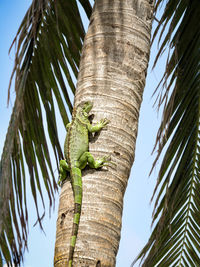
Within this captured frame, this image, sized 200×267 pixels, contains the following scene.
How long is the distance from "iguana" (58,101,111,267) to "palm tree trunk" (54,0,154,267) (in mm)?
38

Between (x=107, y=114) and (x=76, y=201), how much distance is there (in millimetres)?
683

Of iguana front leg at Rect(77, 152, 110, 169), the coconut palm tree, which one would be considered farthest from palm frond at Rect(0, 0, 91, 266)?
iguana front leg at Rect(77, 152, 110, 169)

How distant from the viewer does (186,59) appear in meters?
4.69

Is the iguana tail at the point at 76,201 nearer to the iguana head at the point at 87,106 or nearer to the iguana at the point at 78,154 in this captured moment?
the iguana at the point at 78,154

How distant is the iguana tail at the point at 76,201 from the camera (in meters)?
2.53

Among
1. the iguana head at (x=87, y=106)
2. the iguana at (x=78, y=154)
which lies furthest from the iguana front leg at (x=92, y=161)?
the iguana head at (x=87, y=106)

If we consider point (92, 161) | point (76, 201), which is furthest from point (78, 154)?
point (76, 201)

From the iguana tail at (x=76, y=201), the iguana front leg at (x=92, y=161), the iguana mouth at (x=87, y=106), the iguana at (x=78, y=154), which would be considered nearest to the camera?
the iguana tail at (x=76, y=201)

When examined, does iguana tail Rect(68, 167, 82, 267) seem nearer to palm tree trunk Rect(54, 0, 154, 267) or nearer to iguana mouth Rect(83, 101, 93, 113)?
palm tree trunk Rect(54, 0, 154, 267)

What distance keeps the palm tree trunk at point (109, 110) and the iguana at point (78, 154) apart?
0.13 ft

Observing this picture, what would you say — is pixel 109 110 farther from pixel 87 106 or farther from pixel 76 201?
pixel 76 201

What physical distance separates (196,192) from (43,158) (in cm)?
181

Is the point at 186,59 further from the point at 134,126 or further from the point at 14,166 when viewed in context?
the point at 14,166

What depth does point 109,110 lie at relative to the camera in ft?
10.1
